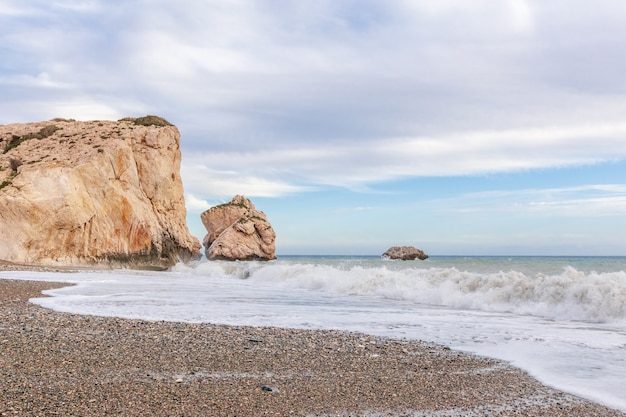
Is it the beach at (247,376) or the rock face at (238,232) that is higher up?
the rock face at (238,232)

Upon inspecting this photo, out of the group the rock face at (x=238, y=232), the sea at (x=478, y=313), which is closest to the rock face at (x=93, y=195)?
the rock face at (x=238, y=232)

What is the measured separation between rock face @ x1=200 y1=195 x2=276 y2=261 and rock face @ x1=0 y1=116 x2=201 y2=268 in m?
11.0

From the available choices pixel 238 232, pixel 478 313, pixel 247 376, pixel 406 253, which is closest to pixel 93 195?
pixel 238 232

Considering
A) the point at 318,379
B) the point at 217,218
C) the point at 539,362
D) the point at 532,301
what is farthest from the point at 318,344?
the point at 217,218

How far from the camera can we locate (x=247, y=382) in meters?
6.05

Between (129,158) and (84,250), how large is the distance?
851 cm

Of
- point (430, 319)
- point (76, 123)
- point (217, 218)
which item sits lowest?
point (430, 319)

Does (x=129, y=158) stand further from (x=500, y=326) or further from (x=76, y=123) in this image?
(x=500, y=326)

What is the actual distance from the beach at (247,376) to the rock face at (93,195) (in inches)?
1092

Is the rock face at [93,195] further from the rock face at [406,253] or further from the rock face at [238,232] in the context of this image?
the rock face at [406,253]

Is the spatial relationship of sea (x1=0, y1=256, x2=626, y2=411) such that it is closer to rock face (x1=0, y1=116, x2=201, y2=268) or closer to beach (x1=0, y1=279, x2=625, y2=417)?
beach (x1=0, y1=279, x2=625, y2=417)

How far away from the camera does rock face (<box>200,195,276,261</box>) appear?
203 feet

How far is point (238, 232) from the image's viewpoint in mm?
62594

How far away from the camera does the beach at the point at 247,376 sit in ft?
16.8
